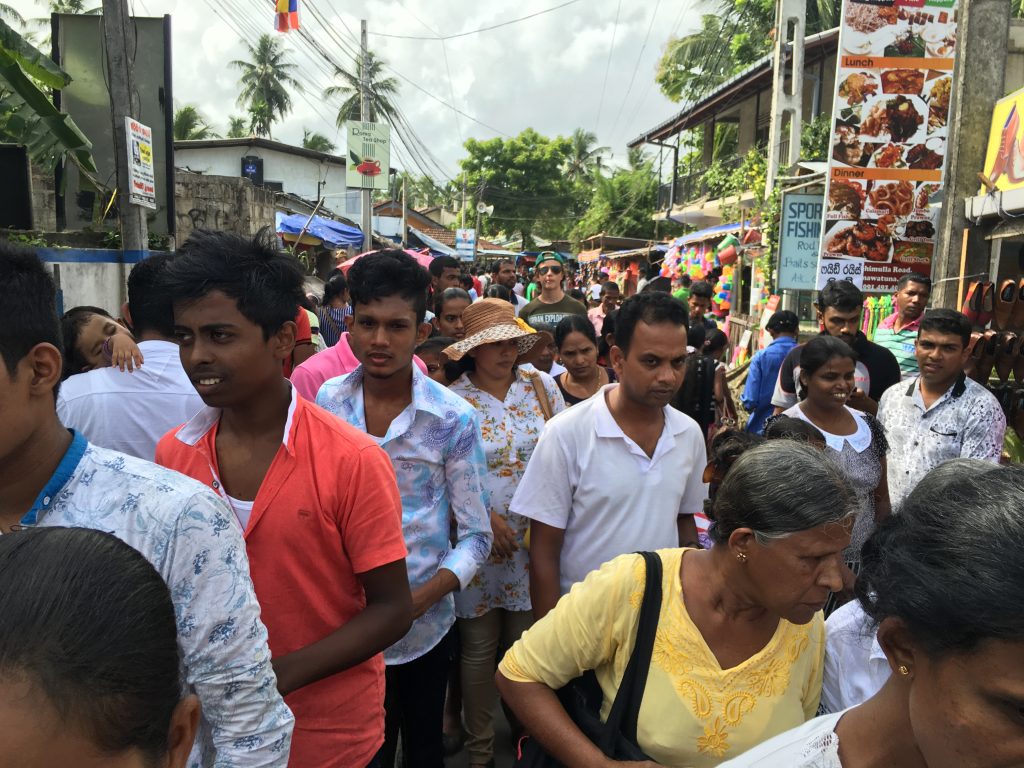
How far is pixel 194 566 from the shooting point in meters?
1.27

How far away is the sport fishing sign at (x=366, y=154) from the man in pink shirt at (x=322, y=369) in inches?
500

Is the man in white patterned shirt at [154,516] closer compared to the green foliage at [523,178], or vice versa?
the man in white patterned shirt at [154,516]

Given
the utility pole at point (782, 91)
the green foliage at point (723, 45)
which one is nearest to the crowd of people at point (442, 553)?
the utility pole at point (782, 91)

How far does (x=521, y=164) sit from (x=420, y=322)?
185 ft

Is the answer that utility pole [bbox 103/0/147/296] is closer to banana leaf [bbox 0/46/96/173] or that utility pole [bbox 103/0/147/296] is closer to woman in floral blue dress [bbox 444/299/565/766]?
banana leaf [bbox 0/46/96/173]

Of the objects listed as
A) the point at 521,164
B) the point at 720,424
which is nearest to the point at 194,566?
the point at 720,424

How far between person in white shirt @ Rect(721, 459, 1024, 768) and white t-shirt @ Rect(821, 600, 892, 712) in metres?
0.57

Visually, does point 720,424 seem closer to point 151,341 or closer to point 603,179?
point 151,341

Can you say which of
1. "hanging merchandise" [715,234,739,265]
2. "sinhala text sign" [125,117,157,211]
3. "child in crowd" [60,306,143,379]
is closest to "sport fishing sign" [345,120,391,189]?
"hanging merchandise" [715,234,739,265]

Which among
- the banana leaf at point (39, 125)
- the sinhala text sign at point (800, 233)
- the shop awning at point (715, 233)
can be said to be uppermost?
the shop awning at point (715, 233)

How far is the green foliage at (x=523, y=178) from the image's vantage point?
57312 millimetres

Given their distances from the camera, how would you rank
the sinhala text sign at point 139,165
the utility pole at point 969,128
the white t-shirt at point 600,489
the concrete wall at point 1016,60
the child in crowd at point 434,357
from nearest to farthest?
the white t-shirt at point 600,489 < the child in crowd at point 434,357 < the sinhala text sign at point 139,165 < the utility pole at point 969,128 < the concrete wall at point 1016,60

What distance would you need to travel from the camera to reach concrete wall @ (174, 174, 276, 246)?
15586 millimetres

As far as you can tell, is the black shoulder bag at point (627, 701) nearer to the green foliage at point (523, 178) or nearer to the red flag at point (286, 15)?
the red flag at point (286, 15)
